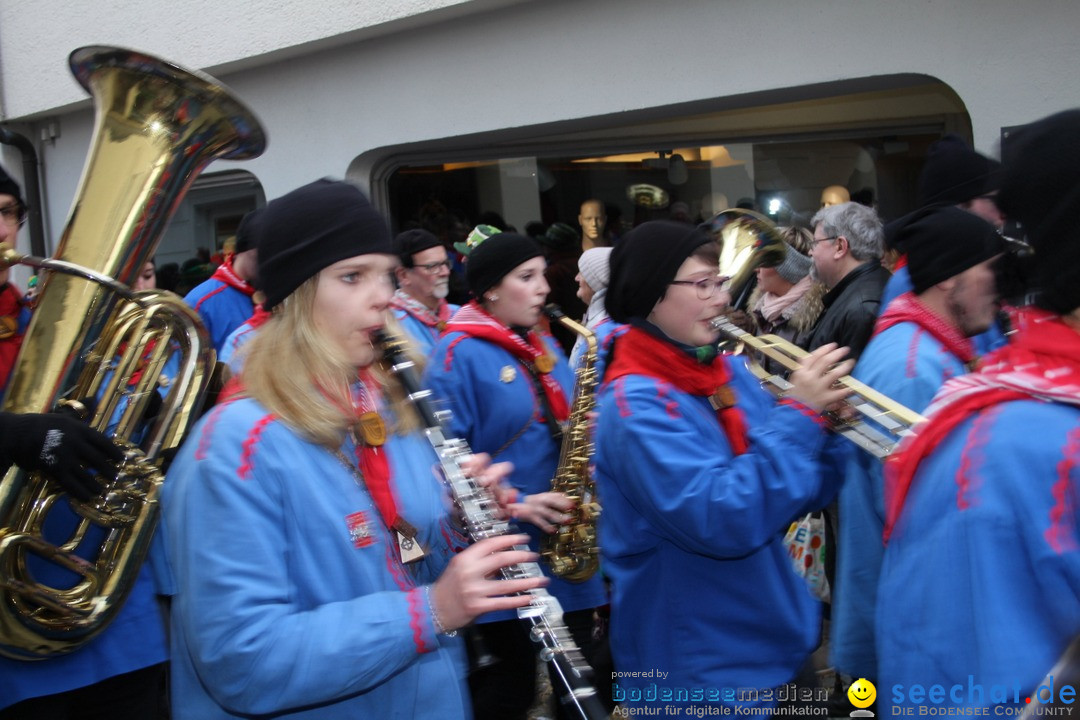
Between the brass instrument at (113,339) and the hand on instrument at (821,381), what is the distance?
5.89 feet

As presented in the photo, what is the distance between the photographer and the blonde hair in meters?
1.83

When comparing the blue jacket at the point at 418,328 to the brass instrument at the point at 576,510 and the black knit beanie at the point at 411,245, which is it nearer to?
the black knit beanie at the point at 411,245

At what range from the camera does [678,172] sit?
820cm

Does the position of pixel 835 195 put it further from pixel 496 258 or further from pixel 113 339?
pixel 113 339

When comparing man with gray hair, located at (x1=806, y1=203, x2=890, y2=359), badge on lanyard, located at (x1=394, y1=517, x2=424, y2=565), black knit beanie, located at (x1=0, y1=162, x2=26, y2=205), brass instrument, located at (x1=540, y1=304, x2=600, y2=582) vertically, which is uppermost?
black knit beanie, located at (x1=0, y1=162, x2=26, y2=205)

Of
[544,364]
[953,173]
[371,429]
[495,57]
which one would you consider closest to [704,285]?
[371,429]

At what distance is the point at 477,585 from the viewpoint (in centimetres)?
171

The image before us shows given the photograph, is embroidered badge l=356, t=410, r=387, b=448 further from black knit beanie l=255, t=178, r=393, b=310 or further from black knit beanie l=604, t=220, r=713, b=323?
black knit beanie l=604, t=220, r=713, b=323

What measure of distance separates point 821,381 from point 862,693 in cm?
128

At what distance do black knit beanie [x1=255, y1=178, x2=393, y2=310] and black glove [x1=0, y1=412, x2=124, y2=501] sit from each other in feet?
3.04

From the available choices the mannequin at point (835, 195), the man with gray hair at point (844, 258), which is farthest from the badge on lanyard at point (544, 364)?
the mannequin at point (835, 195)

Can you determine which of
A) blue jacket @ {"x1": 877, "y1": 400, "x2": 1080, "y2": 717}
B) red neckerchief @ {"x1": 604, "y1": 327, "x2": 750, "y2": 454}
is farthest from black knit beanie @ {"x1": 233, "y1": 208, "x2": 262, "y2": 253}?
blue jacket @ {"x1": 877, "y1": 400, "x2": 1080, "y2": 717}

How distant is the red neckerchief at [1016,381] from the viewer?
1428 mm

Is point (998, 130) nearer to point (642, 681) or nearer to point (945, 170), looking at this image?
point (945, 170)
